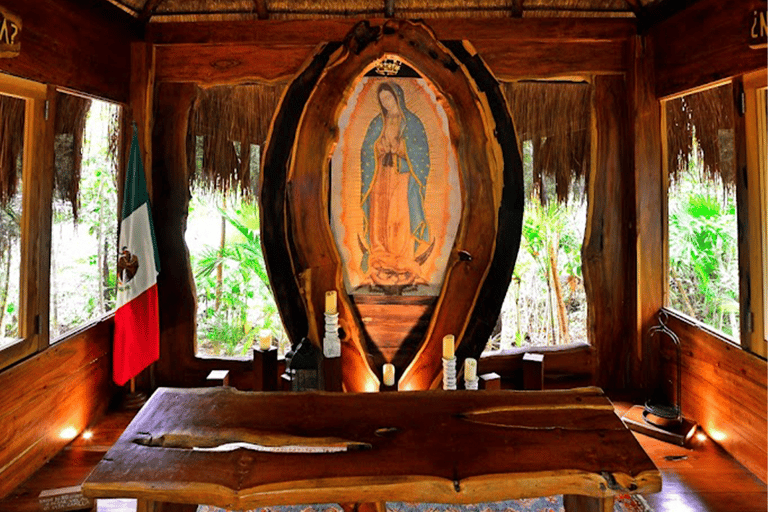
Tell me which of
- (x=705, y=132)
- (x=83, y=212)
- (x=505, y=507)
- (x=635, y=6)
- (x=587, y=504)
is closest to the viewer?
(x=587, y=504)

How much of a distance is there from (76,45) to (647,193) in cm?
374

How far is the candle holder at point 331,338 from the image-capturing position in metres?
3.46

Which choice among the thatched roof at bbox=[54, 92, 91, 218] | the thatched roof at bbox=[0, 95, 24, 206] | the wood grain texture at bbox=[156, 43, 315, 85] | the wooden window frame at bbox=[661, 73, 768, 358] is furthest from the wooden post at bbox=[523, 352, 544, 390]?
the thatched roof at bbox=[0, 95, 24, 206]

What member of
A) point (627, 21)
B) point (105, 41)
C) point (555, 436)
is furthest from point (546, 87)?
point (105, 41)

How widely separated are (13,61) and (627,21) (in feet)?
12.1

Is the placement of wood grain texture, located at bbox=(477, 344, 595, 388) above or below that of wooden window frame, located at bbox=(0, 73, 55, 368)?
below

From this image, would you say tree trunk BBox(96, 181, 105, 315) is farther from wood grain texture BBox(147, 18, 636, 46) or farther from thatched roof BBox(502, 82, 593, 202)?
thatched roof BBox(502, 82, 593, 202)

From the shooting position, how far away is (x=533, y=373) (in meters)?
3.59

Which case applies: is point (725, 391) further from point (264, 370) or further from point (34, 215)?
point (34, 215)

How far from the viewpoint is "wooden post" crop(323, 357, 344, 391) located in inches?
133

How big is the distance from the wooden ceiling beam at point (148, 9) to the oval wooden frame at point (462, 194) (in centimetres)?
112

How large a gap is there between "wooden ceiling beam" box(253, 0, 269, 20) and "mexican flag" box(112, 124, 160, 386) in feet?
3.80

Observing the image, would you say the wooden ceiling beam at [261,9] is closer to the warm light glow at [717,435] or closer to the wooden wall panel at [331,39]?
→ the wooden wall panel at [331,39]

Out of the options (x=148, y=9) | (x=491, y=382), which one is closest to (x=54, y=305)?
(x=148, y=9)
